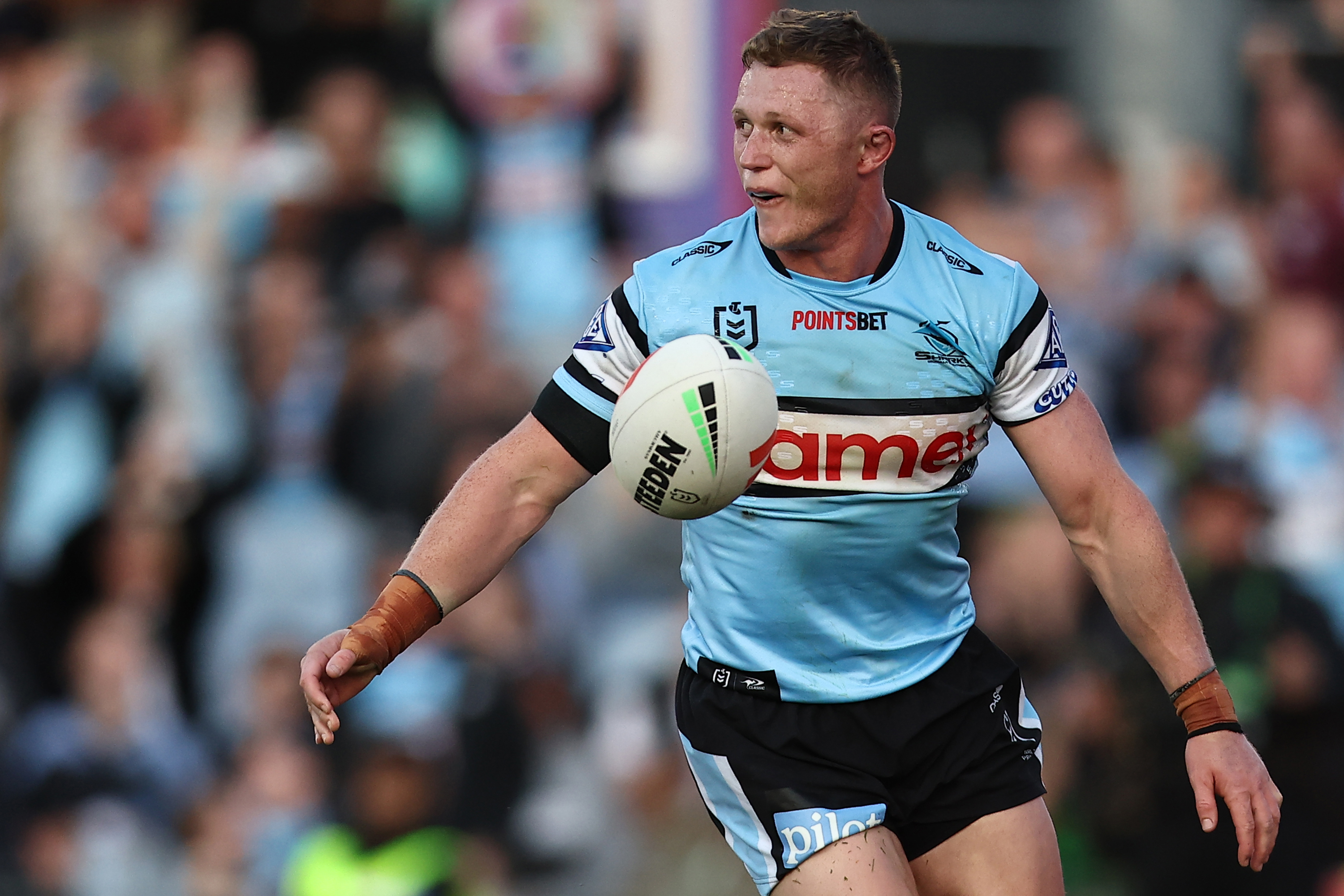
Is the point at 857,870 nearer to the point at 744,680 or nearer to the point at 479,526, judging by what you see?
the point at 744,680

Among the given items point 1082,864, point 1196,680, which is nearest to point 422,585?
point 1196,680

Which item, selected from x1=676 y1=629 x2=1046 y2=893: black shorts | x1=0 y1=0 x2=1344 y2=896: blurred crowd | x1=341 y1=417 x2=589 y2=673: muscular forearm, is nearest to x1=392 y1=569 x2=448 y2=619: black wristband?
x1=341 y1=417 x2=589 y2=673: muscular forearm

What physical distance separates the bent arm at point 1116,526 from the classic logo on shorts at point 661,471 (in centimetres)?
93

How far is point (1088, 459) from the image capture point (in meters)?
4.43

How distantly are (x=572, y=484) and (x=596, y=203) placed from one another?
6.17 meters

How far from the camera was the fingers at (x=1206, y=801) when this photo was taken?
4289 millimetres

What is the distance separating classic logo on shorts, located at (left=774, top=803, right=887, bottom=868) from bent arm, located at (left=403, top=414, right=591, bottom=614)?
975 mm

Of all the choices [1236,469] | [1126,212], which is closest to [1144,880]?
[1236,469]

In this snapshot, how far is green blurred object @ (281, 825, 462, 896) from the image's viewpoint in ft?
28.8

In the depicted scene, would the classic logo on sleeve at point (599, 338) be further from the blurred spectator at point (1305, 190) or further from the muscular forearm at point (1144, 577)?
the blurred spectator at point (1305, 190)

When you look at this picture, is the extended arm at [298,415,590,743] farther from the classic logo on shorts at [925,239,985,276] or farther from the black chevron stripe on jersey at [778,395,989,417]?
the classic logo on shorts at [925,239,985,276]

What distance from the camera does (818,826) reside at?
4.35 m

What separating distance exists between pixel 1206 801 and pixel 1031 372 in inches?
44.7

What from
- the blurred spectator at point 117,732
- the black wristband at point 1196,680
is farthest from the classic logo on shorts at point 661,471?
the blurred spectator at point 117,732
